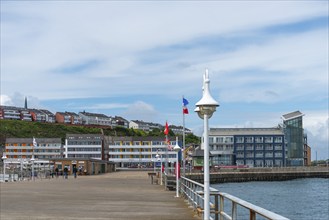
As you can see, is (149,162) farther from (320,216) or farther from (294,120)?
(320,216)

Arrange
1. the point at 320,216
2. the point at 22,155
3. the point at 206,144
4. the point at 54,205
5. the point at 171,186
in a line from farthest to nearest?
the point at 22,155, the point at 320,216, the point at 171,186, the point at 54,205, the point at 206,144

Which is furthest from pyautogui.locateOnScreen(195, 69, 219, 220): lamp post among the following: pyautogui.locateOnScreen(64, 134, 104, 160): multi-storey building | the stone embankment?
pyautogui.locateOnScreen(64, 134, 104, 160): multi-storey building

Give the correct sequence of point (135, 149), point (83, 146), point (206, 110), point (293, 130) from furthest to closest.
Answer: point (135, 149) < point (83, 146) < point (293, 130) < point (206, 110)

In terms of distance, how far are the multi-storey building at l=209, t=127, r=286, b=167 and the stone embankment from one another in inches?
481

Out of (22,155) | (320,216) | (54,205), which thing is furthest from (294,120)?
(54,205)

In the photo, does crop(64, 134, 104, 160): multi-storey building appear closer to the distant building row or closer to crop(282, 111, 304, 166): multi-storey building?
the distant building row

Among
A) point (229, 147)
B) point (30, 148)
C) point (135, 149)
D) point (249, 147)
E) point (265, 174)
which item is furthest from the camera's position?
point (135, 149)

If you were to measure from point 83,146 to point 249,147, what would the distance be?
3932 cm

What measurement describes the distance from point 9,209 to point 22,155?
125512 millimetres

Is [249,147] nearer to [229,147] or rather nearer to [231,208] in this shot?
[229,147]

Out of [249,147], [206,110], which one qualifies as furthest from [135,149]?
[206,110]

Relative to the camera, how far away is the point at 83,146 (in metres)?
140

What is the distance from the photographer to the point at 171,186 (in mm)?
35656

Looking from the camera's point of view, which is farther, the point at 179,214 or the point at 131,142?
the point at 131,142
